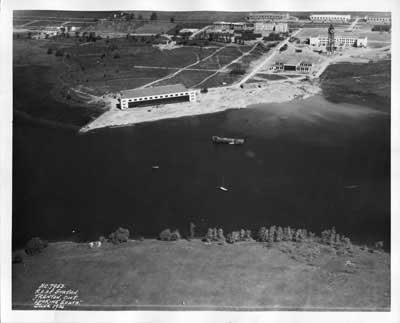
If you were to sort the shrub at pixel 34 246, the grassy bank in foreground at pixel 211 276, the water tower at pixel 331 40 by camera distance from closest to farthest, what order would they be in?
the grassy bank in foreground at pixel 211 276
the shrub at pixel 34 246
the water tower at pixel 331 40

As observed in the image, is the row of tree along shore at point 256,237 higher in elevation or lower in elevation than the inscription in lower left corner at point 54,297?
higher

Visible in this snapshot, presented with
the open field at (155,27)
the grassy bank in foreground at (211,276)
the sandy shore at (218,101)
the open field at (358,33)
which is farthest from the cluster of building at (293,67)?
the grassy bank in foreground at (211,276)

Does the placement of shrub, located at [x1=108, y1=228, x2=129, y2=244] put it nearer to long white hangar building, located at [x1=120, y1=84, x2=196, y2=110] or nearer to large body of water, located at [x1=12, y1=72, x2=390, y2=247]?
large body of water, located at [x1=12, y1=72, x2=390, y2=247]

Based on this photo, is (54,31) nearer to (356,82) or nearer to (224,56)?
(224,56)

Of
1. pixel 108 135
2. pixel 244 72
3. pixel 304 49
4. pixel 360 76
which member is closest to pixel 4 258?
pixel 108 135

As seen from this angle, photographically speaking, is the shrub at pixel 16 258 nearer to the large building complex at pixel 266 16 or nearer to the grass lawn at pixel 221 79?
the grass lawn at pixel 221 79
